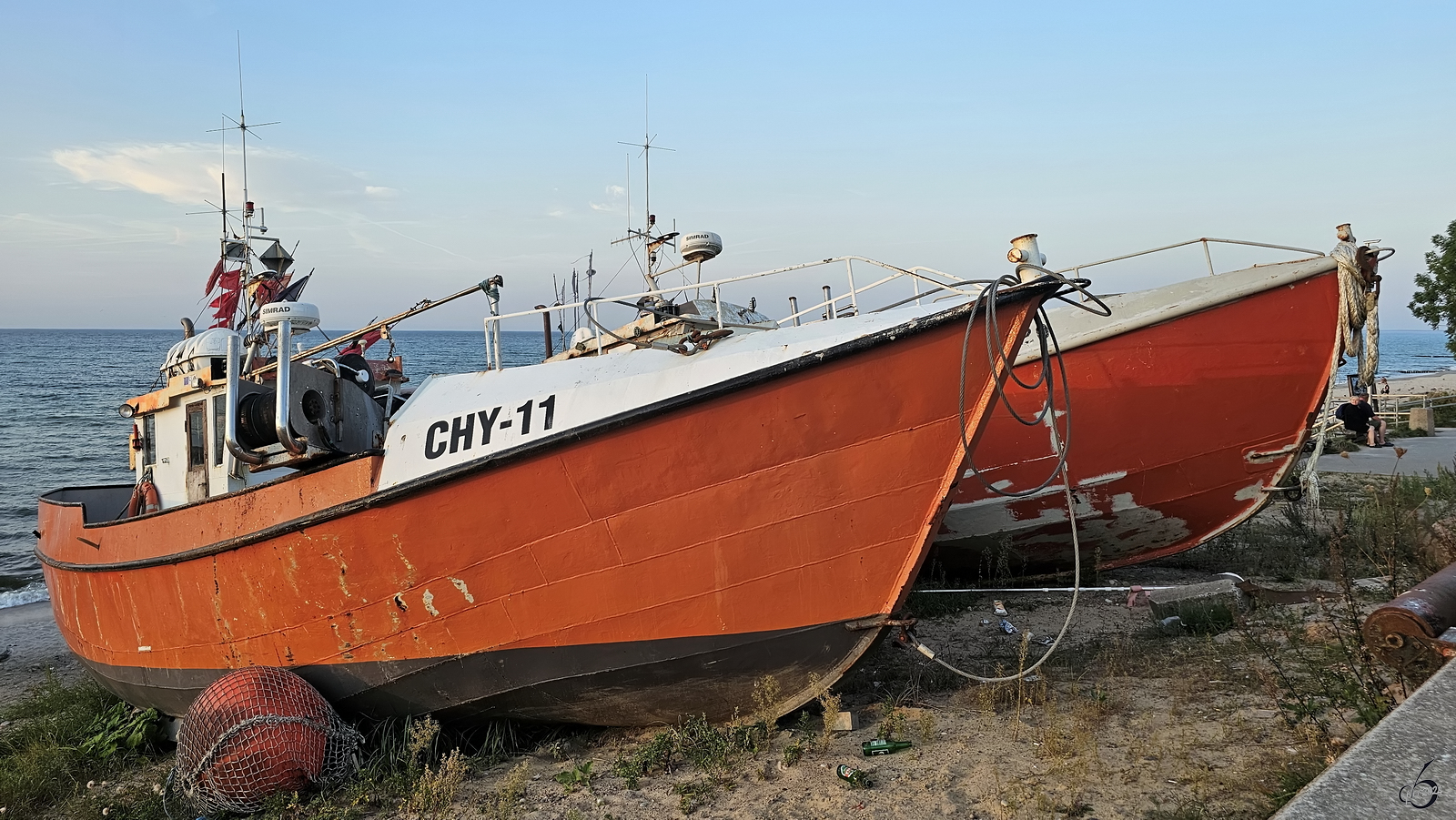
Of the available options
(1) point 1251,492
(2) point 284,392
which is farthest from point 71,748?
(1) point 1251,492

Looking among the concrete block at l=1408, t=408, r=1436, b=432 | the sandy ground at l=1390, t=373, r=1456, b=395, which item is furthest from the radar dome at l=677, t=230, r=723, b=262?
the sandy ground at l=1390, t=373, r=1456, b=395

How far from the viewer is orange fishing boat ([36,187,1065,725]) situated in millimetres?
4625

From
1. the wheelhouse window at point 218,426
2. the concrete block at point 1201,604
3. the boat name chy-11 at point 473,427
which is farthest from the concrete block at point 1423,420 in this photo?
the wheelhouse window at point 218,426

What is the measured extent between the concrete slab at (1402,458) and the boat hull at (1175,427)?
27.6 ft

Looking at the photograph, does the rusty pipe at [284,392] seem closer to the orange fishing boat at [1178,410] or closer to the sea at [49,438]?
the sea at [49,438]

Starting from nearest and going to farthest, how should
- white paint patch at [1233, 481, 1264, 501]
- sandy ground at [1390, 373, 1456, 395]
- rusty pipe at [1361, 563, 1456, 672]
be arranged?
rusty pipe at [1361, 563, 1456, 672] < white paint patch at [1233, 481, 1264, 501] < sandy ground at [1390, 373, 1456, 395]

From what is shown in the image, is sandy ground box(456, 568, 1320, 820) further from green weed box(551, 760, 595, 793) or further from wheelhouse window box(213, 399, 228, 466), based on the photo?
wheelhouse window box(213, 399, 228, 466)

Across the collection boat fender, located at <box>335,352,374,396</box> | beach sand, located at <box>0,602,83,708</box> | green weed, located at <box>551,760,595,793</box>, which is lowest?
beach sand, located at <box>0,602,83,708</box>

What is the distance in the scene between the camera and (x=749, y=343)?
481 cm

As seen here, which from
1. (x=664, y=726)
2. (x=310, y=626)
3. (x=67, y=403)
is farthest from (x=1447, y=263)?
(x=67, y=403)

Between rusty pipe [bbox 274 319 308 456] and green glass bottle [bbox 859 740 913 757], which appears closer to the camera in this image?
green glass bottle [bbox 859 740 913 757]

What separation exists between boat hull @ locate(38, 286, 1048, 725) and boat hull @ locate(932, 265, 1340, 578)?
3.21 m

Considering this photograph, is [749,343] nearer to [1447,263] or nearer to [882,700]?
[882,700]

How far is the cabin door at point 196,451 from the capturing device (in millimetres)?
6707
